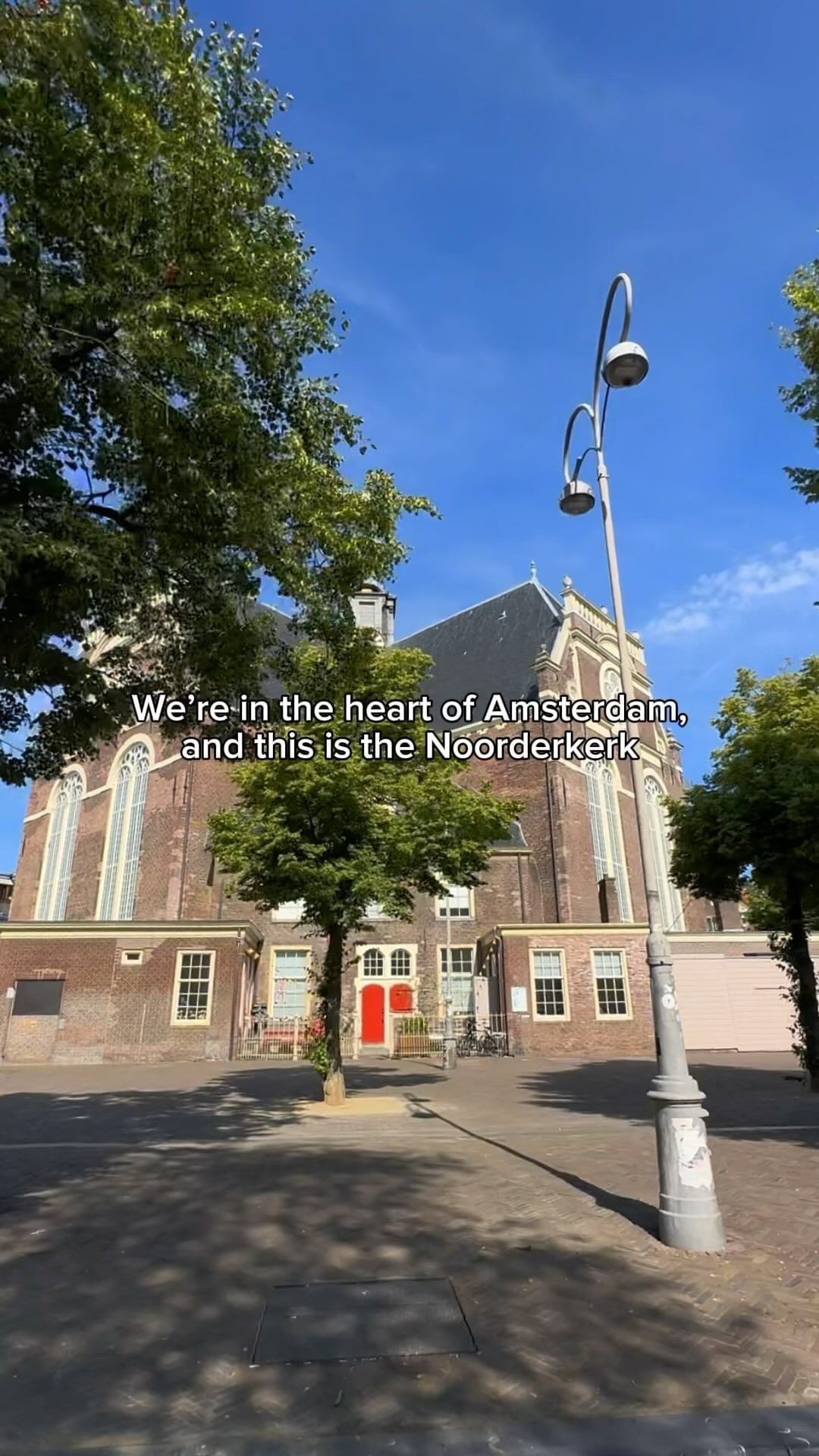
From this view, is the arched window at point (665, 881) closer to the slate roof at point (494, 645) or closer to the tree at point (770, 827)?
the slate roof at point (494, 645)

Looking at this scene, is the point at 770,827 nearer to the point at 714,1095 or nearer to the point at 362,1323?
the point at 714,1095

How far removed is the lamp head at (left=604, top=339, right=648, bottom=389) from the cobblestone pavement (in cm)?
685

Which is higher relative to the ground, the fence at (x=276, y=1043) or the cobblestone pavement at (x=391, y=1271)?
the fence at (x=276, y=1043)

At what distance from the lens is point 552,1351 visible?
12.6 ft

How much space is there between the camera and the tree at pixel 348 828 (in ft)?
43.0

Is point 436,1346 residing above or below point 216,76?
below

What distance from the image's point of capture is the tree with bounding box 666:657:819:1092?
1352 cm

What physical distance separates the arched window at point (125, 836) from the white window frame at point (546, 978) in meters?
16.2

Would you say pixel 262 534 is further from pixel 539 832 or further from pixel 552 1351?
pixel 539 832

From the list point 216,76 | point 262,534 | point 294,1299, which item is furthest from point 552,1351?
point 216,76

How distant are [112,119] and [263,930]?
88.9ft

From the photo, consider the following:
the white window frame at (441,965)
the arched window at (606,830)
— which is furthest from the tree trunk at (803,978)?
the arched window at (606,830)

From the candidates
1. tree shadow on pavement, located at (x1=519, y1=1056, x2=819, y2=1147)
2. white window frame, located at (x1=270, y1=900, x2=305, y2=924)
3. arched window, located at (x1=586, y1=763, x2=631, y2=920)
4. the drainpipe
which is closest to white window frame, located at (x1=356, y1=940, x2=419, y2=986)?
white window frame, located at (x1=270, y1=900, x2=305, y2=924)

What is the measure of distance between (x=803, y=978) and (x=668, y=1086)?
10499 mm
